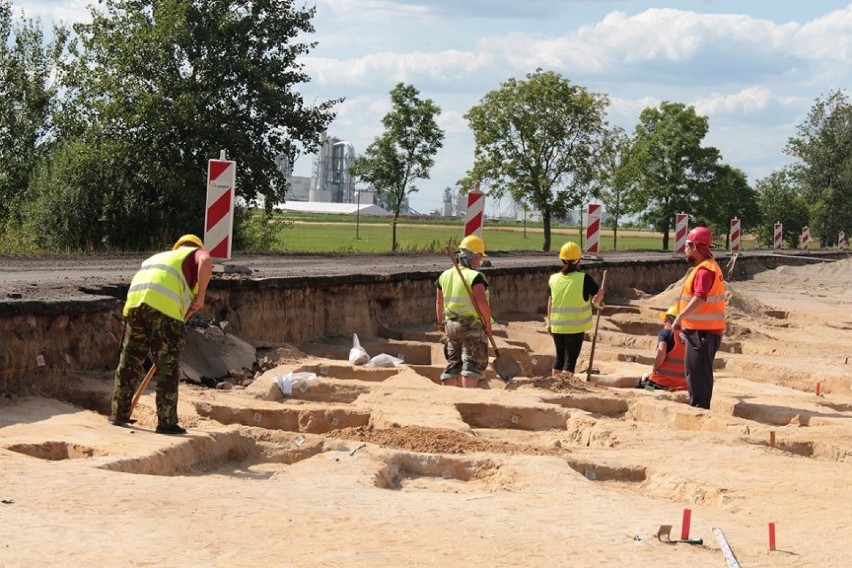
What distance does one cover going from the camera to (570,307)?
1338 centimetres

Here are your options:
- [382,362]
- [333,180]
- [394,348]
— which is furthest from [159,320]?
[333,180]

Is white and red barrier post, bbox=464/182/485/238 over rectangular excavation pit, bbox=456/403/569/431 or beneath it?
over

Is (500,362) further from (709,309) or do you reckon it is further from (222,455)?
(222,455)

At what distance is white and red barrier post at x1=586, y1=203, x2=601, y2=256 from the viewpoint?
27922 millimetres

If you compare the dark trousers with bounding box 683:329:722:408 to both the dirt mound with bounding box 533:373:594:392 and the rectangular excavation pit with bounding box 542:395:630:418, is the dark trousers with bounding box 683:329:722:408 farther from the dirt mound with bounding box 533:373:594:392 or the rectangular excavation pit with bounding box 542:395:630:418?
the dirt mound with bounding box 533:373:594:392

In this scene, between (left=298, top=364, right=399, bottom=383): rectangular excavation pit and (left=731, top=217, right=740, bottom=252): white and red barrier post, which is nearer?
(left=298, top=364, right=399, bottom=383): rectangular excavation pit

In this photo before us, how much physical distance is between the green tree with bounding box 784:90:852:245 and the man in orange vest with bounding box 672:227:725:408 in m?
61.6

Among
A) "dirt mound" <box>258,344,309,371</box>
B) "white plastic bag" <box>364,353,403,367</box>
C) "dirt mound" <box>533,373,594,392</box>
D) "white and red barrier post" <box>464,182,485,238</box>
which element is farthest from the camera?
"white and red barrier post" <box>464,182,485,238</box>

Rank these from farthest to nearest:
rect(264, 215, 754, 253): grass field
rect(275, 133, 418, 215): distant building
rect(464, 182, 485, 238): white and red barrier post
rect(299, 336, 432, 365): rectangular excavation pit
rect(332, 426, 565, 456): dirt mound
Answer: rect(275, 133, 418, 215): distant building
rect(264, 215, 754, 253): grass field
rect(464, 182, 485, 238): white and red barrier post
rect(299, 336, 432, 365): rectangular excavation pit
rect(332, 426, 565, 456): dirt mound

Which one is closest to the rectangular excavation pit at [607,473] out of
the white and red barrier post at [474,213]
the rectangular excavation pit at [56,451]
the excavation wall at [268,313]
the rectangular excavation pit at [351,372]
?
the rectangular excavation pit at [56,451]

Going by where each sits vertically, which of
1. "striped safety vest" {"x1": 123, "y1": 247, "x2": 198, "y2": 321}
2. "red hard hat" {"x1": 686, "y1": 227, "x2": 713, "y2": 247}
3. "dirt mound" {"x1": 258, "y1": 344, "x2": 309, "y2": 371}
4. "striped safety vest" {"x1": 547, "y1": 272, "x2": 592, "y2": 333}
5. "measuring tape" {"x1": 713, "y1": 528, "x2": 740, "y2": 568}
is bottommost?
"measuring tape" {"x1": 713, "y1": 528, "x2": 740, "y2": 568}

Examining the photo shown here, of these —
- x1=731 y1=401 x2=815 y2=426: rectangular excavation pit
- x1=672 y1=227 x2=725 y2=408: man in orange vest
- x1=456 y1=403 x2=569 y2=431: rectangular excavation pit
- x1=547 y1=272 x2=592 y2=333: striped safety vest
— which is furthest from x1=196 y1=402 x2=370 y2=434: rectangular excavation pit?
x1=731 y1=401 x2=815 y2=426: rectangular excavation pit

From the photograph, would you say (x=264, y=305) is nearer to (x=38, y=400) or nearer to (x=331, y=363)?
(x=331, y=363)

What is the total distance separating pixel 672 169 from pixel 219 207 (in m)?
36.5
